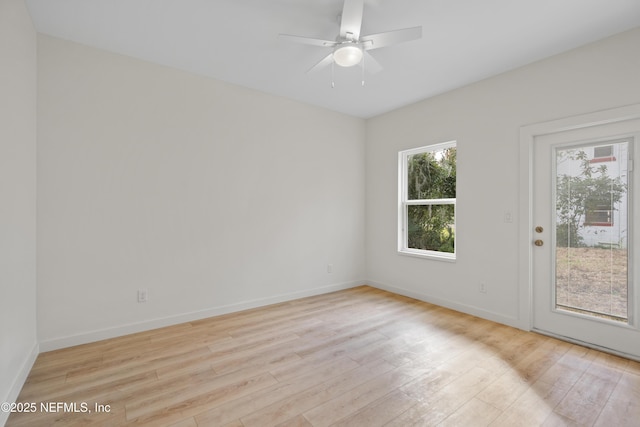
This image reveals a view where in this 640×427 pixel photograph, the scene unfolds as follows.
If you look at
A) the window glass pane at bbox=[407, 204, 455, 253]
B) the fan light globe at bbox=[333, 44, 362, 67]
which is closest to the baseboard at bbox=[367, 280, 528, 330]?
the window glass pane at bbox=[407, 204, 455, 253]

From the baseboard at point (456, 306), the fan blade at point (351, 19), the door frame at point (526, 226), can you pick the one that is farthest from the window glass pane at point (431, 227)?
the fan blade at point (351, 19)

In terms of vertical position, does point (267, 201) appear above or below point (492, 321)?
above

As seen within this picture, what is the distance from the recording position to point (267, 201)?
3.72m

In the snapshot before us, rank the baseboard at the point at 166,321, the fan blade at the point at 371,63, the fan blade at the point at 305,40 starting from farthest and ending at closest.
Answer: the baseboard at the point at 166,321 < the fan blade at the point at 371,63 < the fan blade at the point at 305,40

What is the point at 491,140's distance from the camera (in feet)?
10.7

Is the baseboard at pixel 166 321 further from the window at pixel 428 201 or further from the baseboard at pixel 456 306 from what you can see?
the window at pixel 428 201

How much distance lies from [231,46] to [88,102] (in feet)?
4.48

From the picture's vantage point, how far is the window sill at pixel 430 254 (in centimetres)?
370

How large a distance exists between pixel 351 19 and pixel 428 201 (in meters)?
2.67

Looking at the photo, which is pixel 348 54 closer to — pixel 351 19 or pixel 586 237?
pixel 351 19

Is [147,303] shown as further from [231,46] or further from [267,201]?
[231,46]

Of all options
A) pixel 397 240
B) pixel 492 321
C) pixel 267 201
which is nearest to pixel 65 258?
pixel 267 201

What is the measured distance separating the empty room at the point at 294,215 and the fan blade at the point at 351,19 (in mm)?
16

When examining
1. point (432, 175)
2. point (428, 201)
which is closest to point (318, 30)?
point (432, 175)
